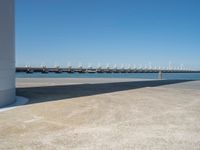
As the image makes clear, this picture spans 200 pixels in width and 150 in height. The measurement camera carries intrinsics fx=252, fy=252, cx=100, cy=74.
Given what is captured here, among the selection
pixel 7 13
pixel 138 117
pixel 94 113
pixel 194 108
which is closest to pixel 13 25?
pixel 7 13

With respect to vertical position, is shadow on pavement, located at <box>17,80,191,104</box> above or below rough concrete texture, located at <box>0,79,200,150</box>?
above

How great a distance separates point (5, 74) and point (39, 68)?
48003 mm

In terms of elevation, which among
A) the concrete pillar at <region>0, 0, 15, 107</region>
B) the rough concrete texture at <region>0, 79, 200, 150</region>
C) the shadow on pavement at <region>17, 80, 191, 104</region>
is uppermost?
the concrete pillar at <region>0, 0, 15, 107</region>

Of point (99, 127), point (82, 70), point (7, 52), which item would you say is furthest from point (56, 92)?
point (82, 70)

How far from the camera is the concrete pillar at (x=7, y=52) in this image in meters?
5.97

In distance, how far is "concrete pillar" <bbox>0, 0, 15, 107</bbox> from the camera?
5.97 m

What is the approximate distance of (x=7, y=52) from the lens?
6.20 m

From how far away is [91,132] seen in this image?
13.0 ft

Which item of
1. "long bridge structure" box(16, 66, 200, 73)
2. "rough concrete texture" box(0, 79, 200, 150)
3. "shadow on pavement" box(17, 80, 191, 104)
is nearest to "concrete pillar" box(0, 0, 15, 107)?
"rough concrete texture" box(0, 79, 200, 150)

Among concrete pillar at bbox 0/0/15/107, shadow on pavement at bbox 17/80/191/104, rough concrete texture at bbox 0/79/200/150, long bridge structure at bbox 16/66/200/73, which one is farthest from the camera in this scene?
long bridge structure at bbox 16/66/200/73

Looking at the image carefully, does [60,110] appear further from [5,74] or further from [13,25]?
[13,25]

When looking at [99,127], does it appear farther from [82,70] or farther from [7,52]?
[82,70]

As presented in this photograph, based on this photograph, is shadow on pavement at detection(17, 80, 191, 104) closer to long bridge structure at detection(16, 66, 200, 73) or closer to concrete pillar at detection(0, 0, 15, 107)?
concrete pillar at detection(0, 0, 15, 107)

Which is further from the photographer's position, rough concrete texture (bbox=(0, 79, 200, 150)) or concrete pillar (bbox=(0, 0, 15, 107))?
concrete pillar (bbox=(0, 0, 15, 107))
